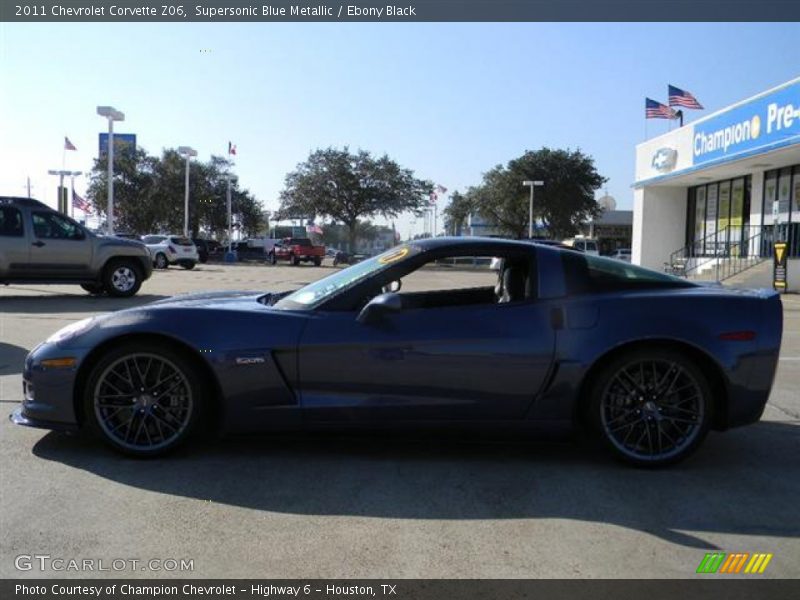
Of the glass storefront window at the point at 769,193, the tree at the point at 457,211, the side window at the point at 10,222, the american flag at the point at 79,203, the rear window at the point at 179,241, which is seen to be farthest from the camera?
the tree at the point at 457,211

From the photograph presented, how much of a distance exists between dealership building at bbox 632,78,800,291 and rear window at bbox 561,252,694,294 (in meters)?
16.9

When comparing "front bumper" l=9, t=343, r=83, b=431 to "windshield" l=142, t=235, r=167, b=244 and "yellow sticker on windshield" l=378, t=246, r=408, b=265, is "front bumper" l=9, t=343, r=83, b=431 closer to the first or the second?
"yellow sticker on windshield" l=378, t=246, r=408, b=265

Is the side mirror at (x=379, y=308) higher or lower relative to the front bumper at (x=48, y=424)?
higher

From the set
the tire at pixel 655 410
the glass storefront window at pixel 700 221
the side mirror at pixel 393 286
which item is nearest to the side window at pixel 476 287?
the side mirror at pixel 393 286

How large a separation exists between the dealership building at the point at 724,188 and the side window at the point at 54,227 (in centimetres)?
1745

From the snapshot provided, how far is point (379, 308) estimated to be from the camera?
13.8 feet

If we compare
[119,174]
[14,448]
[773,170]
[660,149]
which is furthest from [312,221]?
[14,448]

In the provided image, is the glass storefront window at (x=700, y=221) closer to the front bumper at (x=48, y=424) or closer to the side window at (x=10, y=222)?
the side window at (x=10, y=222)

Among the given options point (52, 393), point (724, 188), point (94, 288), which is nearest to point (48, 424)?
point (52, 393)

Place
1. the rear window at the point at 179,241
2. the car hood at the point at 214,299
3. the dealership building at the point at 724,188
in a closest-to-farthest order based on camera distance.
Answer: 1. the car hood at the point at 214,299
2. the dealership building at the point at 724,188
3. the rear window at the point at 179,241

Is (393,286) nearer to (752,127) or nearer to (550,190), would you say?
(752,127)

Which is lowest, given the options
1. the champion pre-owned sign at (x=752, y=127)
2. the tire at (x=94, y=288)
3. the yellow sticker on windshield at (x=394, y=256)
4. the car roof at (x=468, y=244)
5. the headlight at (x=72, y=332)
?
the tire at (x=94, y=288)

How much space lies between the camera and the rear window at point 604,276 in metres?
4.50

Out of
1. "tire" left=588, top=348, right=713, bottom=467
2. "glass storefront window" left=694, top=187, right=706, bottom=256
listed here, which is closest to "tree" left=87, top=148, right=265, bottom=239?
"glass storefront window" left=694, top=187, right=706, bottom=256
